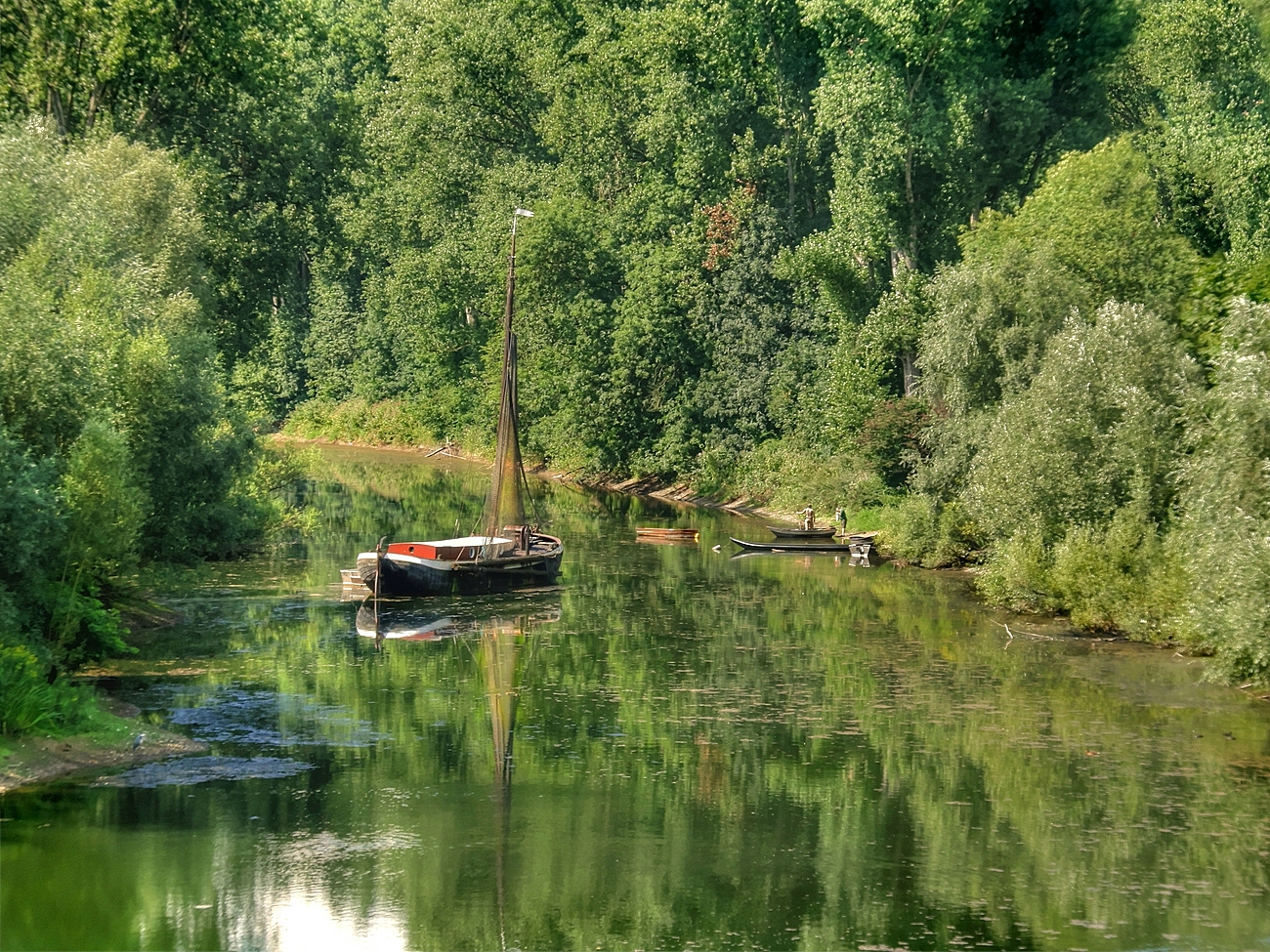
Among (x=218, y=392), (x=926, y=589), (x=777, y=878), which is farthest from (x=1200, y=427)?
(x=218, y=392)

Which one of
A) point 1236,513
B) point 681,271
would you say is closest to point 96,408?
point 1236,513

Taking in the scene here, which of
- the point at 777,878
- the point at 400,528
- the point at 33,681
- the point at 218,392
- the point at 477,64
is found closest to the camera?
the point at 777,878

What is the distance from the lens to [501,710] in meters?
29.2

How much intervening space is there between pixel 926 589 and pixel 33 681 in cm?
2775

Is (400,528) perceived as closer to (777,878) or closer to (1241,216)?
(1241,216)

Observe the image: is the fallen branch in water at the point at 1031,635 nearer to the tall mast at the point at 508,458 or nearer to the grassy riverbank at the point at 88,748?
the tall mast at the point at 508,458

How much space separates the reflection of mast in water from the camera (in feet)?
66.8

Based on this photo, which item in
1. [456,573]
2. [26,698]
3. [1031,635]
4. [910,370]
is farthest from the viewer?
[910,370]

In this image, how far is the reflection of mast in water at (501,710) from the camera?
66.8 feet

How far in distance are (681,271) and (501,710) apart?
47.3m

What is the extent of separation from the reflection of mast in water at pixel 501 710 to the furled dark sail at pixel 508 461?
711 centimetres

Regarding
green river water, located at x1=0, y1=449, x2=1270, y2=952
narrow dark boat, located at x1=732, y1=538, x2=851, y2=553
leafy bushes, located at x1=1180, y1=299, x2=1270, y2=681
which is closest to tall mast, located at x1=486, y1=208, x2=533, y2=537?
green river water, located at x1=0, y1=449, x2=1270, y2=952

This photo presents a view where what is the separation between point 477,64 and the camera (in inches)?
3477

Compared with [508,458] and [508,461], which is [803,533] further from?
[508,458]
